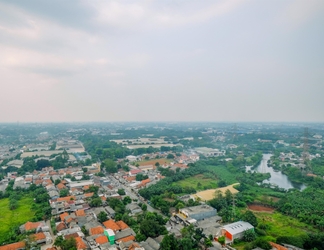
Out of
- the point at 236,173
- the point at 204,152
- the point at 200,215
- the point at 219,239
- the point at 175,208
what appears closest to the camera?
the point at 219,239

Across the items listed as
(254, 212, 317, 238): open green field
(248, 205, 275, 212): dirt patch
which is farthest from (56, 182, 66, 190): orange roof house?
(254, 212, 317, 238): open green field

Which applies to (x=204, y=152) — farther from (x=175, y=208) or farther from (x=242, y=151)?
(x=175, y=208)

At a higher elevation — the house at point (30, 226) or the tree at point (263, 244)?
the tree at point (263, 244)

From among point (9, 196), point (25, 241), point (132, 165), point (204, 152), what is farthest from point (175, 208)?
point (204, 152)

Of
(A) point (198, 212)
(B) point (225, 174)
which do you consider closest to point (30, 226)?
(A) point (198, 212)

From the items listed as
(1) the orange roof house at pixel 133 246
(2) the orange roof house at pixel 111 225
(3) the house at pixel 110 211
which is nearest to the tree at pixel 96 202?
(3) the house at pixel 110 211

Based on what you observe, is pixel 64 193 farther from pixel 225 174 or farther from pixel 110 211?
pixel 225 174

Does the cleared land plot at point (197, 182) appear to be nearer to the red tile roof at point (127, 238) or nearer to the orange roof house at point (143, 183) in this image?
the orange roof house at point (143, 183)
